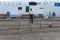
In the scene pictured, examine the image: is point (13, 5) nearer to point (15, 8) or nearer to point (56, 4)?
point (15, 8)

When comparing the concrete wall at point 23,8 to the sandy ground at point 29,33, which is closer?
the sandy ground at point 29,33

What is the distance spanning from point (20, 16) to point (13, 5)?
2067mm

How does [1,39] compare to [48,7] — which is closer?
[1,39]

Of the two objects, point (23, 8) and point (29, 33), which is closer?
point (29, 33)

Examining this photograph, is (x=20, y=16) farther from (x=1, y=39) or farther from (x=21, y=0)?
(x=1, y=39)

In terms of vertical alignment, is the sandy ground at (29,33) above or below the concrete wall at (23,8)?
below

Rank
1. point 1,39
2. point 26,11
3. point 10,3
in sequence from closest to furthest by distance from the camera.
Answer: point 1,39, point 26,11, point 10,3

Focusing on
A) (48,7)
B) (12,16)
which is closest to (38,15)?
(48,7)

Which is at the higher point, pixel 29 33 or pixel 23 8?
pixel 23 8

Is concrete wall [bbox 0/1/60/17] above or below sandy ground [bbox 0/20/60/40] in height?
above

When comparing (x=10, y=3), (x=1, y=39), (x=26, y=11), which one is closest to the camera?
(x=1, y=39)

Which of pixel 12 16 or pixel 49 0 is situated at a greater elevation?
pixel 49 0

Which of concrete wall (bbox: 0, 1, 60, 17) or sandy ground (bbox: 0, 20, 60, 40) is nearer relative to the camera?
sandy ground (bbox: 0, 20, 60, 40)

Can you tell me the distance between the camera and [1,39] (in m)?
11.9
